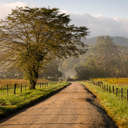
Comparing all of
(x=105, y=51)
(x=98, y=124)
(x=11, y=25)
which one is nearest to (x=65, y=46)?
(x=11, y=25)

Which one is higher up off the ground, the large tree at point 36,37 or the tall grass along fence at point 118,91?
the large tree at point 36,37

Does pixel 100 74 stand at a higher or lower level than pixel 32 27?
lower

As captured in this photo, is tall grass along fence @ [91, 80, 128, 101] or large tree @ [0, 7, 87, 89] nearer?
tall grass along fence @ [91, 80, 128, 101]

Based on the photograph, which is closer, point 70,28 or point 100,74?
point 70,28

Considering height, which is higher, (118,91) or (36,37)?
(36,37)

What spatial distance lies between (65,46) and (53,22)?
3.99m

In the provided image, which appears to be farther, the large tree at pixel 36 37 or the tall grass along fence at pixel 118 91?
the large tree at pixel 36 37

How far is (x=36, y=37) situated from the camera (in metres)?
33.1

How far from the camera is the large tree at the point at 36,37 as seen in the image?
1203 inches

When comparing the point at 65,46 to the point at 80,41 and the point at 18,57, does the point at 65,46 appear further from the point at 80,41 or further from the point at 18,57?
the point at 18,57

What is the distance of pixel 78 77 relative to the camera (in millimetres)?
116000

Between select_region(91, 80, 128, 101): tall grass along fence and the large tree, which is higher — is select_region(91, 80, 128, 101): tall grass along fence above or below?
below

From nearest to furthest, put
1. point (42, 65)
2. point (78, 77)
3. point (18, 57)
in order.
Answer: point (18, 57)
point (42, 65)
point (78, 77)

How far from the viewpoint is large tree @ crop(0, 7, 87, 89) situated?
3055cm
